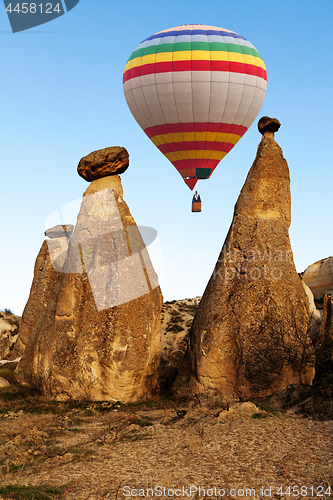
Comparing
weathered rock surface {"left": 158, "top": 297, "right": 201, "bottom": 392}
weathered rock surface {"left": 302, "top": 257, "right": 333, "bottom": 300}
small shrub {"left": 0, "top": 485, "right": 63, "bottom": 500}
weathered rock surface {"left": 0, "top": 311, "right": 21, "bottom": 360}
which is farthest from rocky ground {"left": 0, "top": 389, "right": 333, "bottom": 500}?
weathered rock surface {"left": 0, "top": 311, "right": 21, "bottom": 360}

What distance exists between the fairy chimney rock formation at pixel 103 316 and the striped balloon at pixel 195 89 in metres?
10.8

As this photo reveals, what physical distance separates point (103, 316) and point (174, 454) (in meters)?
5.82

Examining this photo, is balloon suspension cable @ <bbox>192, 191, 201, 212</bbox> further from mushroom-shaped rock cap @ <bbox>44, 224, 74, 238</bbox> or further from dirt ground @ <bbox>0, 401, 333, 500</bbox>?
dirt ground @ <bbox>0, 401, 333, 500</bbox>

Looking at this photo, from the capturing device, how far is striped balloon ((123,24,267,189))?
25.4 meters

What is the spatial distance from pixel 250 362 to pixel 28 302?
9.49 meters

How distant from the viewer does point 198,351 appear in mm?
14898

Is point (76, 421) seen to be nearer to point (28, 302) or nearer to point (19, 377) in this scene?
point (19, 377)

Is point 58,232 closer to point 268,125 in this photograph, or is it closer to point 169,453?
point 268,125

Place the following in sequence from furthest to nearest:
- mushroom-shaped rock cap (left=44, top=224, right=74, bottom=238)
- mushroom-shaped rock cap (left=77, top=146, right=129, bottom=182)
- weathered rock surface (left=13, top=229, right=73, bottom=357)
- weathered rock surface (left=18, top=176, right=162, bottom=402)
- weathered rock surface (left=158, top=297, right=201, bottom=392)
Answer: mushroom-shaped rock cap (left=44, top=224, right=74, bottom=238) < weathered rock surface (left=13, top=229, right=73, bottom=357) < weathered rock surface (left=158, top=297, right=201, bottom=392) < mushroom-shaped rock cap (left=77, top=146, right=129, bottom=182) < weathered rock surface (left=18, top=176, right=162, bottom=402)

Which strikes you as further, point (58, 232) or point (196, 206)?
point (196, 206)

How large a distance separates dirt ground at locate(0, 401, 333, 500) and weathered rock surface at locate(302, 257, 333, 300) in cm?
976

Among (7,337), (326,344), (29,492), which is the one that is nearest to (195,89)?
(7,337)

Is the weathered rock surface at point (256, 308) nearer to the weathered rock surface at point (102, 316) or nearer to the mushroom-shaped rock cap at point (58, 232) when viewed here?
the weathered rock surface at point (102, 316)

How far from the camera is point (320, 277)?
68.8ft
